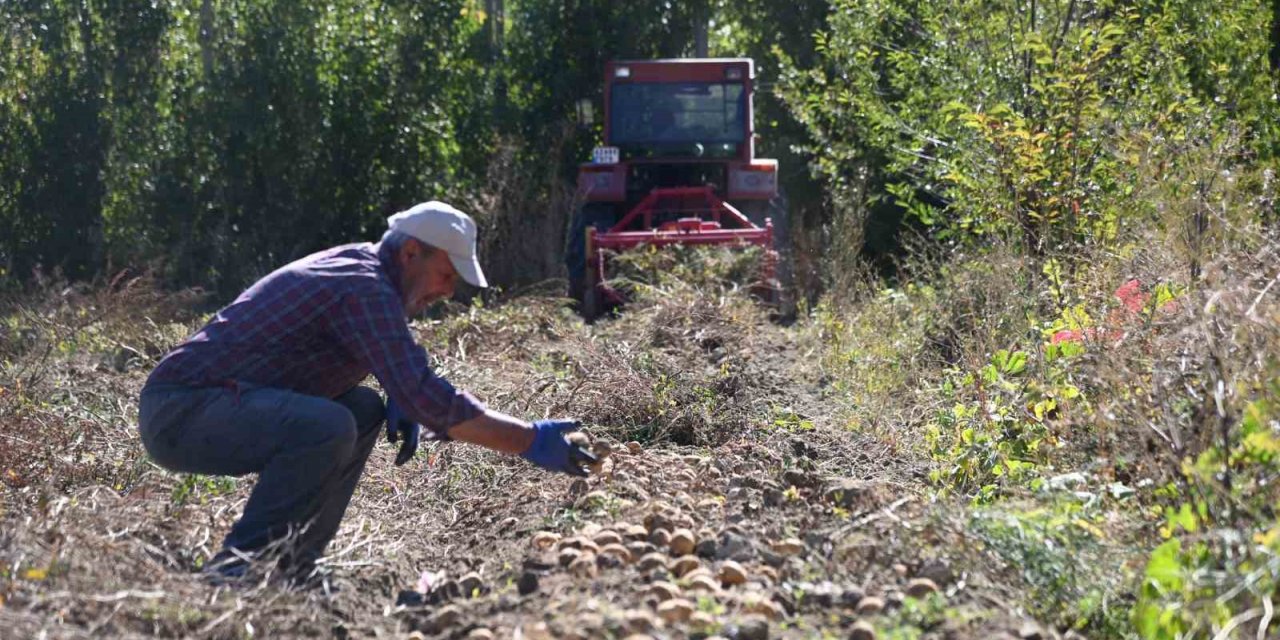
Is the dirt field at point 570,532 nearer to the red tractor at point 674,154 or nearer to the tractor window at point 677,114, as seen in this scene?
the red tractor at point 674,154

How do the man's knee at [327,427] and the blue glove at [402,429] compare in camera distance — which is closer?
the man's knee at [327,427]

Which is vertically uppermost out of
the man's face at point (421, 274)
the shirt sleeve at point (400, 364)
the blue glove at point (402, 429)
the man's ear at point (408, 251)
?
the man's ear at point (408, 251)

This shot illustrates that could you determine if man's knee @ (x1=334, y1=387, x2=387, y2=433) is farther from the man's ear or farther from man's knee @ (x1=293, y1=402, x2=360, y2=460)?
the man's ear

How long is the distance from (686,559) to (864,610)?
2.19 feet

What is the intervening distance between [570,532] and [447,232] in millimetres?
1209

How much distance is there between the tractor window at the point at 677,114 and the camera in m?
16.3

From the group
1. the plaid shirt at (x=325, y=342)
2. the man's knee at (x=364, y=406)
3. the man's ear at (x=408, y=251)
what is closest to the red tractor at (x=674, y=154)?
the man's knee at (x=364, y=406)

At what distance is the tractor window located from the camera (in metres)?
16.3

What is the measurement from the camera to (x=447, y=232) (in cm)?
489

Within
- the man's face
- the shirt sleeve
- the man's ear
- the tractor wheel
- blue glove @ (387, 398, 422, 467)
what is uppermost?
the man's ear

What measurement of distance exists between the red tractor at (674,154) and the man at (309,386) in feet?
33.6

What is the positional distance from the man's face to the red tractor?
404 inches

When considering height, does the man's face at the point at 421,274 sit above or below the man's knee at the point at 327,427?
above

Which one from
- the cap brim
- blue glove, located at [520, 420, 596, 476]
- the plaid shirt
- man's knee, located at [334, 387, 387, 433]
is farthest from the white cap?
man's knee, located at [334, 387, 387, 433]
